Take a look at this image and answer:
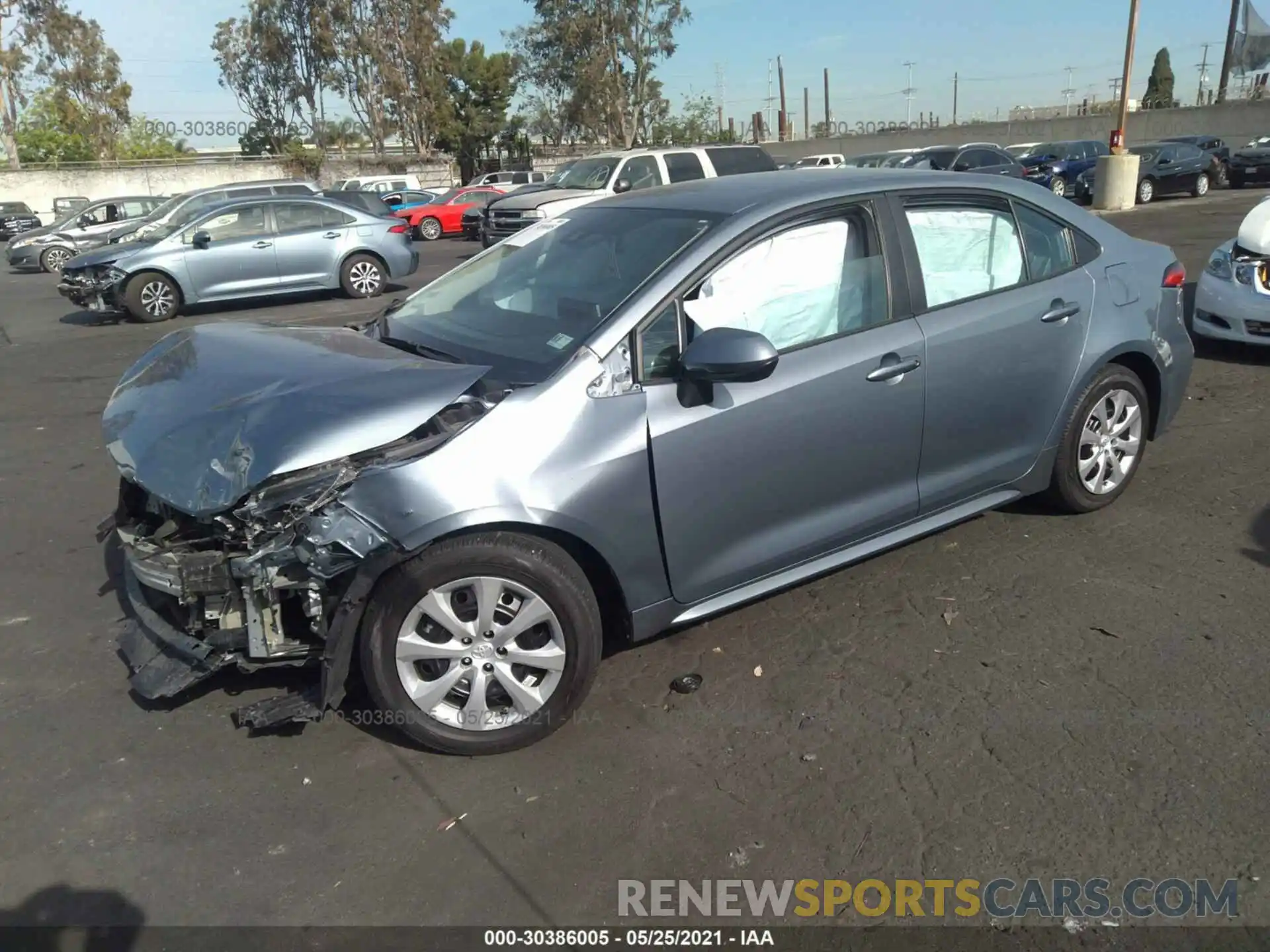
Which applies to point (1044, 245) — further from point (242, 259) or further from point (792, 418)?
point (242, 259)

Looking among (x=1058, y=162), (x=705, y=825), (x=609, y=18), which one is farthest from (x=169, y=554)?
(x=609, y=18)

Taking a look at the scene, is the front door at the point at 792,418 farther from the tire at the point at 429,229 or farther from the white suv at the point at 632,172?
the tire at the point at 429,229

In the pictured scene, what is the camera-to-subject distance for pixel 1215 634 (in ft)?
12.4

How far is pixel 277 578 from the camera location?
120 inches

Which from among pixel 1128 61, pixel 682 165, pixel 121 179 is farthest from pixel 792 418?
pixel 121 179

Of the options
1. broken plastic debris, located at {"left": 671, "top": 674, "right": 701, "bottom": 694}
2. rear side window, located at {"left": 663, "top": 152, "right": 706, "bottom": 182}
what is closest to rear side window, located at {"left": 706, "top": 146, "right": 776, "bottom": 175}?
rear side window, located at {"left": 663, "top": 152, "right": 706, "bottom": 182}

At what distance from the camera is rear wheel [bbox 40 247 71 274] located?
73.5 ft

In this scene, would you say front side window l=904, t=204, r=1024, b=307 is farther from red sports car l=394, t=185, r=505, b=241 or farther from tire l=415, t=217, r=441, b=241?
tire l=415, t=217, r=441, b=241

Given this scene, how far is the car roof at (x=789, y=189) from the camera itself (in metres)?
3.81

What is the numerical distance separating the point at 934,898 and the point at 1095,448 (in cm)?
288

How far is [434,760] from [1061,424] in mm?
3174

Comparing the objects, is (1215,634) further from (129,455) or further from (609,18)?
(609,18)

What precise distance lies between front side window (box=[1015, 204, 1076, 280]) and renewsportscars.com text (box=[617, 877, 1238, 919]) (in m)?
2.76

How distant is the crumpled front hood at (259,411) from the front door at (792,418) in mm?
795
